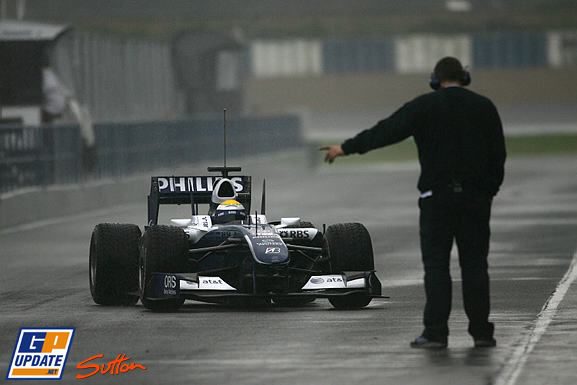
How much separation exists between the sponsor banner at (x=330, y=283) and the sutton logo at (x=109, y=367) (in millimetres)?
3323

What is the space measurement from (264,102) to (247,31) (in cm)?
337

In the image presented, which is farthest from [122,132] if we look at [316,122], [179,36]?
[316,122]

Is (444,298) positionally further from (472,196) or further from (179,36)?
(179,36)

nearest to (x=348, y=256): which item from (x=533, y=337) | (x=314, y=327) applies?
(x=314, y=327)

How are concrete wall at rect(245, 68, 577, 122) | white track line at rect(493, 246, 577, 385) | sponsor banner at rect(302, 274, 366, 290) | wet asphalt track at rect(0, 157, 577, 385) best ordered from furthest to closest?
concrete wall at rect(245, 68, 577, 122), sponsor banner at rect(302, 274, 366, 290), wet asphalt track at rect(0, 157, 577, 385), white track line at rect(493, 246, 577, 385)

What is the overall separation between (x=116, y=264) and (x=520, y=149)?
162 ft

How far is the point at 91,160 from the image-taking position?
34.7 m

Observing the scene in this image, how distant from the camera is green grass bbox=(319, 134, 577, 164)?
198 ft

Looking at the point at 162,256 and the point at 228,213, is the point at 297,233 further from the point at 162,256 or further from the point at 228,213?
the point at 162,256

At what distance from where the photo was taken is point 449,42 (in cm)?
9081

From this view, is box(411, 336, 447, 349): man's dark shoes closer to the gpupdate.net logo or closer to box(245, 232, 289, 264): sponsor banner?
the gpupdate.net logo

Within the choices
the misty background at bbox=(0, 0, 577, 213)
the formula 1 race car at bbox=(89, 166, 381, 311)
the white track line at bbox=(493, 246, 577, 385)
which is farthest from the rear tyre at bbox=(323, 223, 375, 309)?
the misty background at bbox=(0, 0, 577, 213)

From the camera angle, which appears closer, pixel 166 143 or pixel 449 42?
pixel 166 143

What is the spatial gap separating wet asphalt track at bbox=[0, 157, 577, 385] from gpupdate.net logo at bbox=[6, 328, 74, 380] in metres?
0.08
